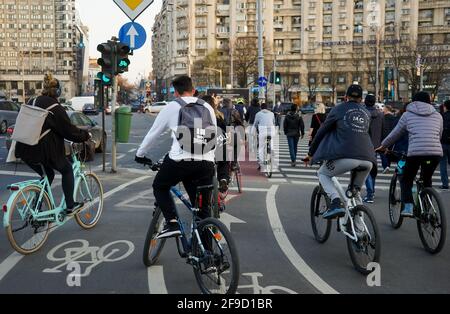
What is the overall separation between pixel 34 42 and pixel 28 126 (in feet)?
480

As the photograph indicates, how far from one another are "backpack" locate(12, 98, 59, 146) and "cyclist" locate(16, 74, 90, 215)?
101mm

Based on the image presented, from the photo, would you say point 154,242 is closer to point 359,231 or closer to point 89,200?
point 359,231

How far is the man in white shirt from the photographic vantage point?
5141 millimetres

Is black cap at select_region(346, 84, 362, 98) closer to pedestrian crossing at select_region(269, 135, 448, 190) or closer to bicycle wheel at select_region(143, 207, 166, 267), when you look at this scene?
bicycle wheel at select_region(143, 207, 166, 267)

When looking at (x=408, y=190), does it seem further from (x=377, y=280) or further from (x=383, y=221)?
(x=377, y=280)

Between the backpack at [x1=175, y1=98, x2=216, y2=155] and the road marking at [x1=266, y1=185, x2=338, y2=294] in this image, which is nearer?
the backpack at [x1=175, y1=98, x2=216, y2=155]

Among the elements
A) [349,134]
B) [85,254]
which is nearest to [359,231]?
[349,134]

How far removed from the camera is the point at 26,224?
6.31 metres

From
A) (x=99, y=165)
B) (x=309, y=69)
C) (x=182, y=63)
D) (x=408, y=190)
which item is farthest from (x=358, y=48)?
(x=408, y=190)

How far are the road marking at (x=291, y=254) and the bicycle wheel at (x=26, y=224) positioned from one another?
2.81m

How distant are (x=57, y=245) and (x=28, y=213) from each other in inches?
24.5

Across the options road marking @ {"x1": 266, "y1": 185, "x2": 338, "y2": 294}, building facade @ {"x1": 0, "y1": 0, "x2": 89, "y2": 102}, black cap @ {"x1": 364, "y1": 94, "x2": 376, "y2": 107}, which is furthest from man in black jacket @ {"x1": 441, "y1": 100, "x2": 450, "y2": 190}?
building facade @ {"x1": 0, "y1": 0, "x2": 89, "y2": 102}

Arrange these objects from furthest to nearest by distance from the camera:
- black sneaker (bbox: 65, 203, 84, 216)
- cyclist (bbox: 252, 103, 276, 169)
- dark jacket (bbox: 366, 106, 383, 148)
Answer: cyclist (bbox: 252, 103, 276, 169), dark jacket (bbox: 366, 106, 383, 148), black sneaker (bbox: 65, 203, 84, 216)
